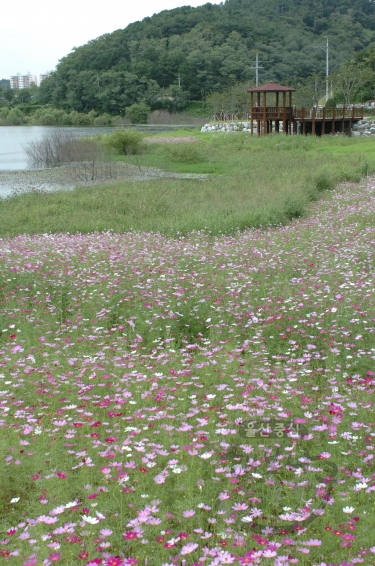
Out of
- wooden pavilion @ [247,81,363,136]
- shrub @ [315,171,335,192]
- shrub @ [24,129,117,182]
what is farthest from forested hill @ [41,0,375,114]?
shrub @ [315,171,335,192]

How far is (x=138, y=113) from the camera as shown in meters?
86.2

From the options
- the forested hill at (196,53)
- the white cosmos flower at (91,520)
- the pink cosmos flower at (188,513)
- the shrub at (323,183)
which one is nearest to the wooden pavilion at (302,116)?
the shrub at (323,183)

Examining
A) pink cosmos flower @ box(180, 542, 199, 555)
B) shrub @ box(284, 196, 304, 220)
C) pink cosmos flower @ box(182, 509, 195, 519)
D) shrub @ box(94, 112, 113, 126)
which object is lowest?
pink cosmos flower @ box(182, 509, 195, 519)

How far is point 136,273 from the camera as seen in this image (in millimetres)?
7688

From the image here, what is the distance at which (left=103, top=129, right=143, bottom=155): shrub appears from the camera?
3403cm

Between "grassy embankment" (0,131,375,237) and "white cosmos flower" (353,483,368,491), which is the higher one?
"grassy embankment" (0,131,375,237)

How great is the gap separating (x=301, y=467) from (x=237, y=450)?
41 centimetres

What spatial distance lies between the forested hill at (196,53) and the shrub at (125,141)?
54.6 meters

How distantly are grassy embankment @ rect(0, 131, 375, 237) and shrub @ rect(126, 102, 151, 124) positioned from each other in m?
61.5

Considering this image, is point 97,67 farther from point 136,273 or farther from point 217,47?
point 136,273

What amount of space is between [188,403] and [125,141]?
3149 cm

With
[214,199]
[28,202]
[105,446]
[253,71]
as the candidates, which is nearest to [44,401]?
[105,446]

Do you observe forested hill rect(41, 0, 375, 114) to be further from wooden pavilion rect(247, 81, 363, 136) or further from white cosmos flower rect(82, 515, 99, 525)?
white cosmos flower rect(82, 515, 99, 525)

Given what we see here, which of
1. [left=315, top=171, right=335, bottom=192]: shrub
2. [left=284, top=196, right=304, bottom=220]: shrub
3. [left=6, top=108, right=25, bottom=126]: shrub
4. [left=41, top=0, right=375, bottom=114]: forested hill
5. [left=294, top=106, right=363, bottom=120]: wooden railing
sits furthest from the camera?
[left=6, top=108, right=25, bottom=126]: shrub
